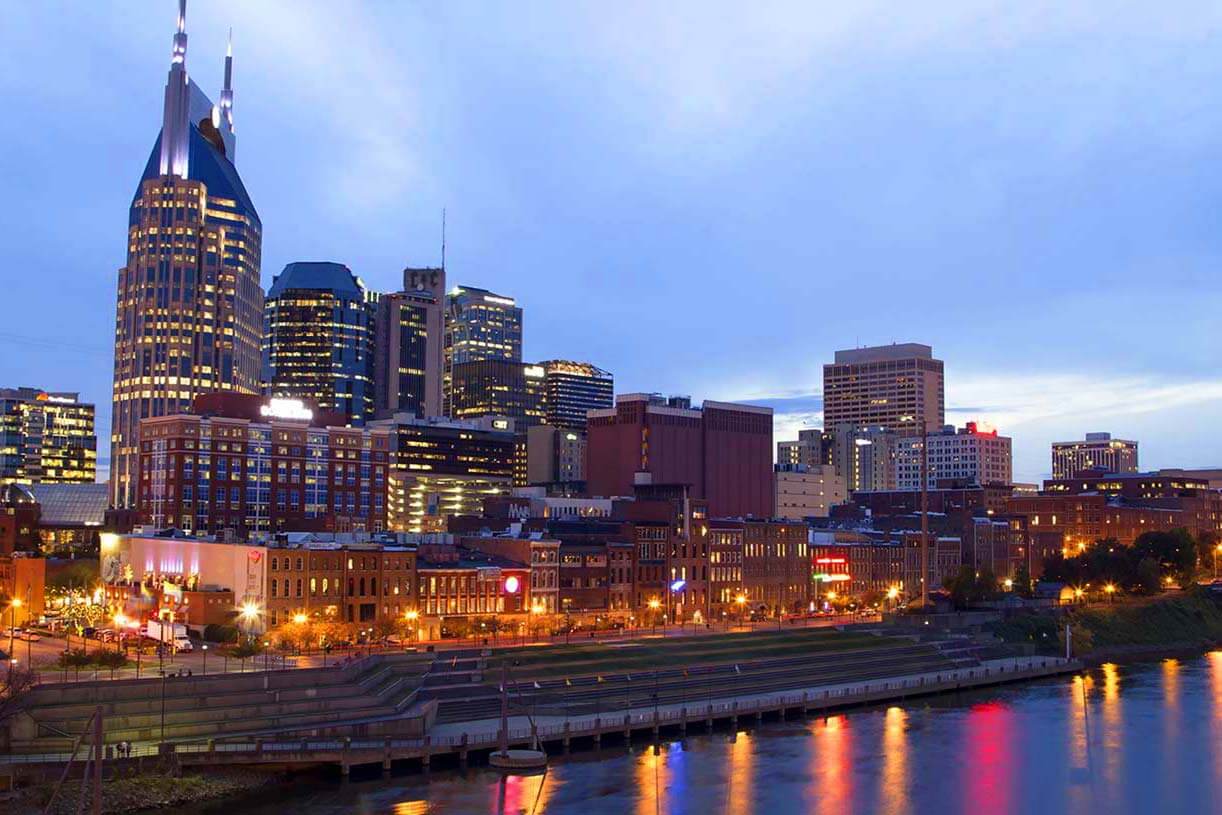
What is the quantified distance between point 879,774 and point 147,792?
44.3 metres

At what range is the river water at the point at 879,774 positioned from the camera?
3031 inches

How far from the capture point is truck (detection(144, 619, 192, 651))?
109625 mm

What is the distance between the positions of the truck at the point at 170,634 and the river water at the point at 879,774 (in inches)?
1317

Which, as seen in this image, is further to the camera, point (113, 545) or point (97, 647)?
point (113, 545)

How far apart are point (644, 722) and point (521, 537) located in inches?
1820

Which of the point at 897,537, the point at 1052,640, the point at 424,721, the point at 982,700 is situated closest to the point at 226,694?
the point at 424,721

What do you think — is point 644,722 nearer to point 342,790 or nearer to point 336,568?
point 342,790

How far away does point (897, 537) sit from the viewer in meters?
199

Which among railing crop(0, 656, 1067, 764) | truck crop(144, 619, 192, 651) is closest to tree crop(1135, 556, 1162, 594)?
railing crop(0, 656, 1067, 764)

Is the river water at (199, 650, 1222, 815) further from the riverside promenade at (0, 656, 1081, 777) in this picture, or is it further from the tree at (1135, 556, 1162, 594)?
the tree at (1135, 556, 1162, 594)

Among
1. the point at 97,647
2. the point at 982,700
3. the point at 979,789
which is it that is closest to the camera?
the point at 979,789

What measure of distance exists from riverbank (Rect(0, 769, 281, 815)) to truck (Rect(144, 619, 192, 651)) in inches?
1266

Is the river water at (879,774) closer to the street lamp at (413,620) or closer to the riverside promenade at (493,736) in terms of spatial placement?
the riverside promenade at (493,736)

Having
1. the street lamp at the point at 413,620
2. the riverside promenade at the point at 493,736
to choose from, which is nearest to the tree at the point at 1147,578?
the riverside promenade at the point at 493,736
